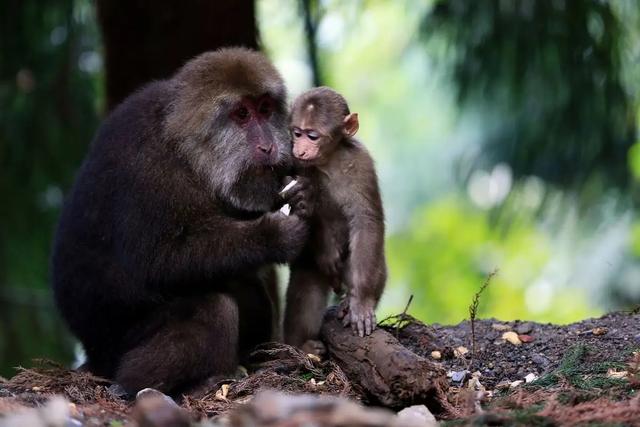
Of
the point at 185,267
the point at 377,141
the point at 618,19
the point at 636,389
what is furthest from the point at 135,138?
the point at 377,141

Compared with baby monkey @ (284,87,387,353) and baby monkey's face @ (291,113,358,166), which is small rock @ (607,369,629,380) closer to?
baby monkey @ (284,87,387,353)

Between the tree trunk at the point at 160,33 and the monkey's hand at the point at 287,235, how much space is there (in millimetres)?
2788

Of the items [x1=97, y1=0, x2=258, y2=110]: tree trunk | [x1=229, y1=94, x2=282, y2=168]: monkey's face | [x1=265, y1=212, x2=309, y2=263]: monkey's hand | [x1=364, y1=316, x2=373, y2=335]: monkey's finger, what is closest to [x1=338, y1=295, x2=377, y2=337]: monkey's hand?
[x1=364, y1=316, x2=373, y2=335]: monkey's finger

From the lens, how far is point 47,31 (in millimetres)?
9188

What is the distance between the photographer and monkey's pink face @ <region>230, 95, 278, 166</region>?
5.78 metres

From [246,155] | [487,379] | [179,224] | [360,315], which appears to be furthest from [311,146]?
[487,379]

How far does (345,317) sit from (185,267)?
90 centimetres

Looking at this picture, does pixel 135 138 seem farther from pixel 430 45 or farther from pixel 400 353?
pixel 430 45

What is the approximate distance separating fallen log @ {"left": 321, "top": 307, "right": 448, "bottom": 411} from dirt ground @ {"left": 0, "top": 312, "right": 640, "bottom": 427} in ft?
0.26

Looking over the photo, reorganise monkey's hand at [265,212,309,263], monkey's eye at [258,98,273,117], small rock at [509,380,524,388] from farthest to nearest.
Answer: monkey's eye at [258,98,273,117] → monkey's hand at [265,212,309,263] → small rock at [509,380,524,388]

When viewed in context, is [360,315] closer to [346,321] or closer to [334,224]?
[346,321]

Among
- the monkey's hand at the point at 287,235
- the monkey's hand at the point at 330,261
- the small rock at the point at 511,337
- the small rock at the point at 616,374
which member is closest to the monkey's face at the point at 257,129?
the monkey's hand at the point at 287,235

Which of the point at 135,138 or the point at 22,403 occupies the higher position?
the point at 135,138

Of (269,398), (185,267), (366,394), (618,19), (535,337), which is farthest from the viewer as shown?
(618,19)
